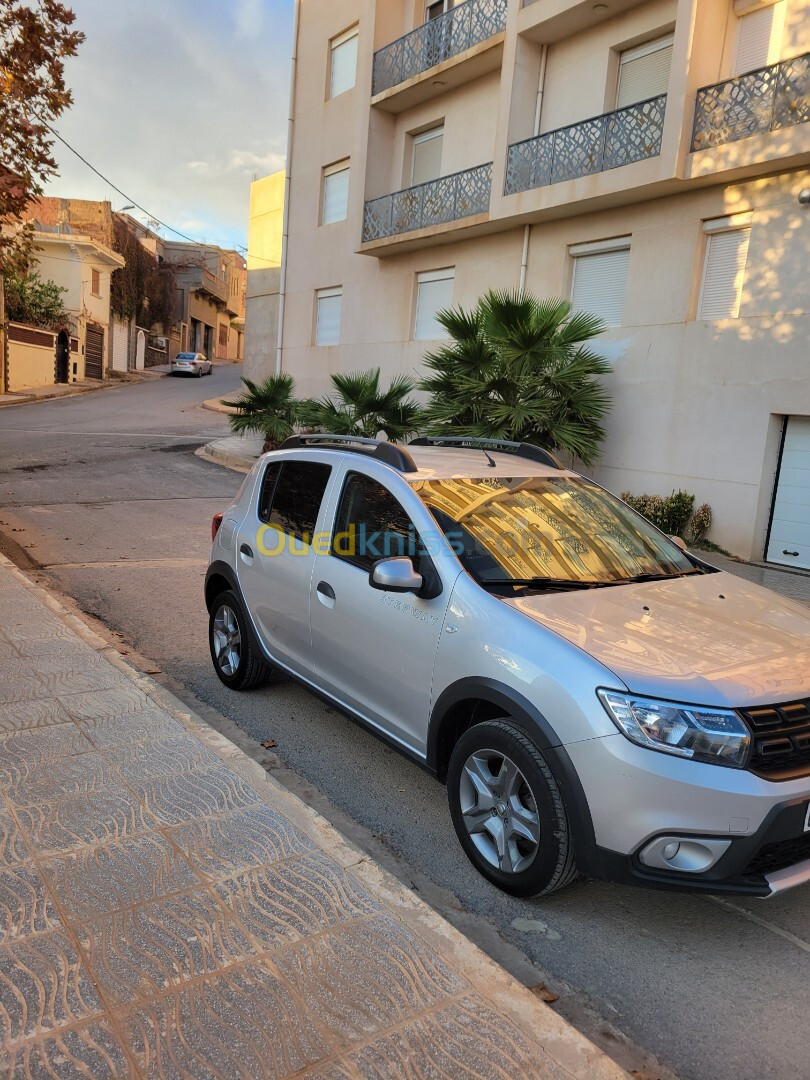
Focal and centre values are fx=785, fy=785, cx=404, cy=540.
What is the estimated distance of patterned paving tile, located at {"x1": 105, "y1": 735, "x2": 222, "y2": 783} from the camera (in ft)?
12.6

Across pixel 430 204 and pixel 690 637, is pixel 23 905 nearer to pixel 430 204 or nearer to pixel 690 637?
pixel 690 637

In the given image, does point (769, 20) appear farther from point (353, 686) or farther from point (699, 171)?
point (353, 686)

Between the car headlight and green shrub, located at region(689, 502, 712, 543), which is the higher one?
the car headlight

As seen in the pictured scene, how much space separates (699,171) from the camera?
11.1 meters

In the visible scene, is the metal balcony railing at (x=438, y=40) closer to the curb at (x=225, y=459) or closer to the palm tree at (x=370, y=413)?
the palm tree at (x=370, y=413)

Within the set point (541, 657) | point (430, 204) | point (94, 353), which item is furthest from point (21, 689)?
A: point (94, 353)

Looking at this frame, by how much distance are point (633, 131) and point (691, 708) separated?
39.7ft

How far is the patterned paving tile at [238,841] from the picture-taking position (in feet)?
10.2

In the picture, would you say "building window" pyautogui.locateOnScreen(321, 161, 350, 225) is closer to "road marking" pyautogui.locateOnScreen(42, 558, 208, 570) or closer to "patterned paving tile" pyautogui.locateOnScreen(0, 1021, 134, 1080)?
"road marking" pyautogui.locateOnScreen(42, 558, 208, 570)

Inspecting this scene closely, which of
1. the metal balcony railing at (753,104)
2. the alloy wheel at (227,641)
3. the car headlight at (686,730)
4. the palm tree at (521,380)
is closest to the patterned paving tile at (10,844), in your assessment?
the alloy wheel at (227,641)

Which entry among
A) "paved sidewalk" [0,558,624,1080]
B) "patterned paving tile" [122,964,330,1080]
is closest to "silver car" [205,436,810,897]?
"paved sidewalk" [0,558,624,1080]

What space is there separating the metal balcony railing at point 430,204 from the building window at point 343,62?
173 inches

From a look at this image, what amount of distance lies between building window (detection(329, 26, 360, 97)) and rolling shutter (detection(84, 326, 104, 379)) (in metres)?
21.4

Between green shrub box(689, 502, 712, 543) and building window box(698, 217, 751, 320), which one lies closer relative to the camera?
building window box(698, 217, 751, 320)
